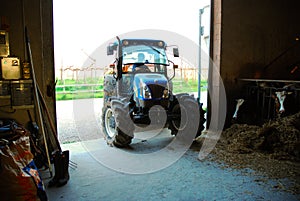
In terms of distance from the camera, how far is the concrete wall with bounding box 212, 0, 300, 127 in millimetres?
4696

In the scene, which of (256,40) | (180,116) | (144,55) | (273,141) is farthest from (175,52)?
(273,141)

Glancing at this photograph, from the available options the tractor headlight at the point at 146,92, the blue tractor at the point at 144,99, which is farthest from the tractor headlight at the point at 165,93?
the tractor headlight at the point at 146,92

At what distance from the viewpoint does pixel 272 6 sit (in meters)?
5.16

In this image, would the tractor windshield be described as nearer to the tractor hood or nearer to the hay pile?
the tractor hood

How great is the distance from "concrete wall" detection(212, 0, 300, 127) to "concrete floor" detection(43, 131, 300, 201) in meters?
2.21

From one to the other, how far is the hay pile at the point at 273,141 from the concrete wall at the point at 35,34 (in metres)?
2.67

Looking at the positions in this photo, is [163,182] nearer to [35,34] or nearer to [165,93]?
[165,93]

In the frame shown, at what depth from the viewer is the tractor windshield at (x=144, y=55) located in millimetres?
4195

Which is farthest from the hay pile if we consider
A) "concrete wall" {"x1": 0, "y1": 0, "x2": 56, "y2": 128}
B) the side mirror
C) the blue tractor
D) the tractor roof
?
"concrete wall" {"x1": 0, "y1": 0, "x2": 56, "y2": 128}

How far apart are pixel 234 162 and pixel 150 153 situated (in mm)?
1127

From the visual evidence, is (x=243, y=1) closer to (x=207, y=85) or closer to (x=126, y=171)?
(x=207, y=85)

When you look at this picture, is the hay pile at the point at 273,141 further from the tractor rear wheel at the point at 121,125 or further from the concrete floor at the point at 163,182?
the tractor rear wheel at the point at 121,125

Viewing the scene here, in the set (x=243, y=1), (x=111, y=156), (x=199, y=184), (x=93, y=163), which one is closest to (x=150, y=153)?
(x=111, y=156)

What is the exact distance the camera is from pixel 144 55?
14.0 feet
